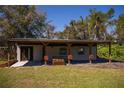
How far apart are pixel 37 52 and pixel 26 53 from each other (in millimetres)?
1304

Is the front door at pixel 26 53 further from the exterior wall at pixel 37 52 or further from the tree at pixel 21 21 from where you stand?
the tree at pixel 21 21

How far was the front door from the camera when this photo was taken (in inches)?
1218

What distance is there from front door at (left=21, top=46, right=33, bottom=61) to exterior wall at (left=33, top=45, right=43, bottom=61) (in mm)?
475

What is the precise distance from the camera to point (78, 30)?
63219 mm

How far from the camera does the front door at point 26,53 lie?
30938mm

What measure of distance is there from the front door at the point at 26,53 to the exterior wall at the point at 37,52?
475 mm

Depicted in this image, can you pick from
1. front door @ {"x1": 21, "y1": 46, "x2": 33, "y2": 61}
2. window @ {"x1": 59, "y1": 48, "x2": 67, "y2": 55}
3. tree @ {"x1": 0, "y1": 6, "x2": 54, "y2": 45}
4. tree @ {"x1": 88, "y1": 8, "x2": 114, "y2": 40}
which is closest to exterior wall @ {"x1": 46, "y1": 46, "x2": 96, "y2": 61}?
window @ {"x1": 59, "y1": 48, "x2": 67, "y2": 55}

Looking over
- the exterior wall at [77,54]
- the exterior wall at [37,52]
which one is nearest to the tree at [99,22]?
the exterior wall at [77,54]

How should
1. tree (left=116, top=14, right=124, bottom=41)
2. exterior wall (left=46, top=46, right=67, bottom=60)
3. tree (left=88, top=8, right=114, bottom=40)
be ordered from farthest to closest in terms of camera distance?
tree (left=88, top=8, right=114, bottom=40), tree (left=116, top=14, right=124, bottom=41), exterior wall (left=46, top=46, right=67, bottom=60)

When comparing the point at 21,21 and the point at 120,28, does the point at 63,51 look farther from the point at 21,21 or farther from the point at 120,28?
the point at 120,28

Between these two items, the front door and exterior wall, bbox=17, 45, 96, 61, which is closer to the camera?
exterior wall, bbox=17, 45, 96, 61

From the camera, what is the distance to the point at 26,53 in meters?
31.1

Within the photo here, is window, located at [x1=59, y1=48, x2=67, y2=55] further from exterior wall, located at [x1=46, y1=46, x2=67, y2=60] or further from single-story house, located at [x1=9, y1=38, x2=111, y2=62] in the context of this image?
exterior wall, located at [x1=46, y1=46, x2=67, y2=60]
